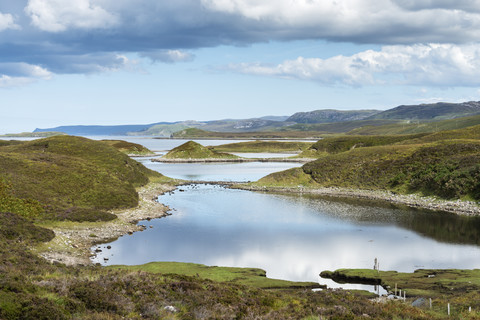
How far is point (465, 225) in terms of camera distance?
7700cm

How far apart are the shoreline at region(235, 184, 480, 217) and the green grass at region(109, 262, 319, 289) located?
58190 millimetres

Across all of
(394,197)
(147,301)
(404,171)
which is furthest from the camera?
(404,171)

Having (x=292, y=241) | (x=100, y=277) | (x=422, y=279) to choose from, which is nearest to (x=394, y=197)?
(x=292, y=241)

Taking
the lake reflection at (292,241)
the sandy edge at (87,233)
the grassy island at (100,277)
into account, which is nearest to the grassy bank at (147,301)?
the grassy island at (100,277)

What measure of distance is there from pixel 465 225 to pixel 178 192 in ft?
238

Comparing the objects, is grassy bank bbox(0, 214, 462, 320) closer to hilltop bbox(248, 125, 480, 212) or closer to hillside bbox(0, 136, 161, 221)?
hillside bbox(0, 136, 161, 221)

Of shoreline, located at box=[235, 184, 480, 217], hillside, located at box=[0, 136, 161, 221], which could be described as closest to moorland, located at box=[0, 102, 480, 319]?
hillside, located at box=[0, 136, 161, 221]

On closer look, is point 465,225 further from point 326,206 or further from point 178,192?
point 178,192

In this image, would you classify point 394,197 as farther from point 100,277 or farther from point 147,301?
point 147,301

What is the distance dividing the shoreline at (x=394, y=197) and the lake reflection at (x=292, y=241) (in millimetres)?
8081

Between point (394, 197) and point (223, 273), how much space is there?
73572 millimetres

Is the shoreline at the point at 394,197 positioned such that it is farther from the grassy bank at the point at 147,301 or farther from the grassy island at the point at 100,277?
the grassy bank at the point at 147,301

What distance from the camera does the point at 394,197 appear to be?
109 metres

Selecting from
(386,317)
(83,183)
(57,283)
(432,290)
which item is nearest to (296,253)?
(432,290)
